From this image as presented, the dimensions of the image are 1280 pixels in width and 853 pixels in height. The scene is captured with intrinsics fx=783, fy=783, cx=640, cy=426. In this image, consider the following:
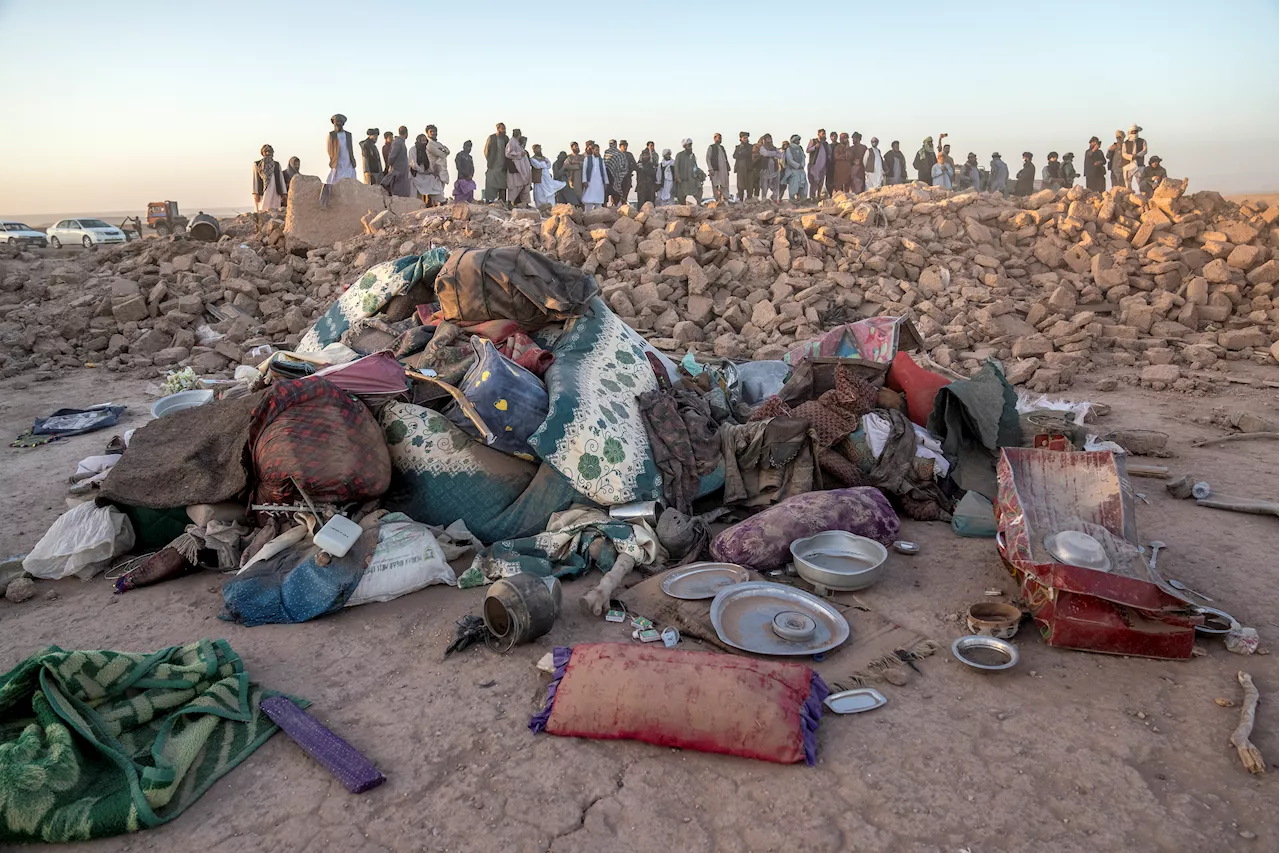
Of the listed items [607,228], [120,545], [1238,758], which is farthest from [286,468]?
[607,228]

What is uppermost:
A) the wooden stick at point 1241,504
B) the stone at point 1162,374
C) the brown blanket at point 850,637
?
the stone at point 1162,374

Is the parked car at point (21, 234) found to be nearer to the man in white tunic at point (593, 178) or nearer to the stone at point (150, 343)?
the stone at point (150, 343)

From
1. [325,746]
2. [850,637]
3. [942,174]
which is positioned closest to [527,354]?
[850,637]

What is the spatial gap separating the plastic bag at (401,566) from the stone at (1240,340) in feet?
28.0

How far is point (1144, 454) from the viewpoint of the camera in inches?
208

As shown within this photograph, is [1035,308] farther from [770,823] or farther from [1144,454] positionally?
[770,823]

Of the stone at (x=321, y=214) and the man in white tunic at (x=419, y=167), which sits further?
the man in white tunic at (x=419, y=167)

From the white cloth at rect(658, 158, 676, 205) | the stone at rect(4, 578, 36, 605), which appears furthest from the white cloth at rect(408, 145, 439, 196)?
the stone at rect(4, 578, 36, 605)

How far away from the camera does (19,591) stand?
370 centimetres

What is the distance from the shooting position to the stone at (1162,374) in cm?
709

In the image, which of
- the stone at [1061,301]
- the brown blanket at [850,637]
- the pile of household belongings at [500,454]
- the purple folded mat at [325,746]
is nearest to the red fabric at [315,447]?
the pile of household belongings at [500,454]

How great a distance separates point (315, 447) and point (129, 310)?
8335 mm

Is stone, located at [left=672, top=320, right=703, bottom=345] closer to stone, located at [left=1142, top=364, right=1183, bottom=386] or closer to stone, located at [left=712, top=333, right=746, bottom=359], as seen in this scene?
stone, located at [left=712, top=333, right=746, bottom=359]

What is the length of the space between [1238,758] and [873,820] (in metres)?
1.17
